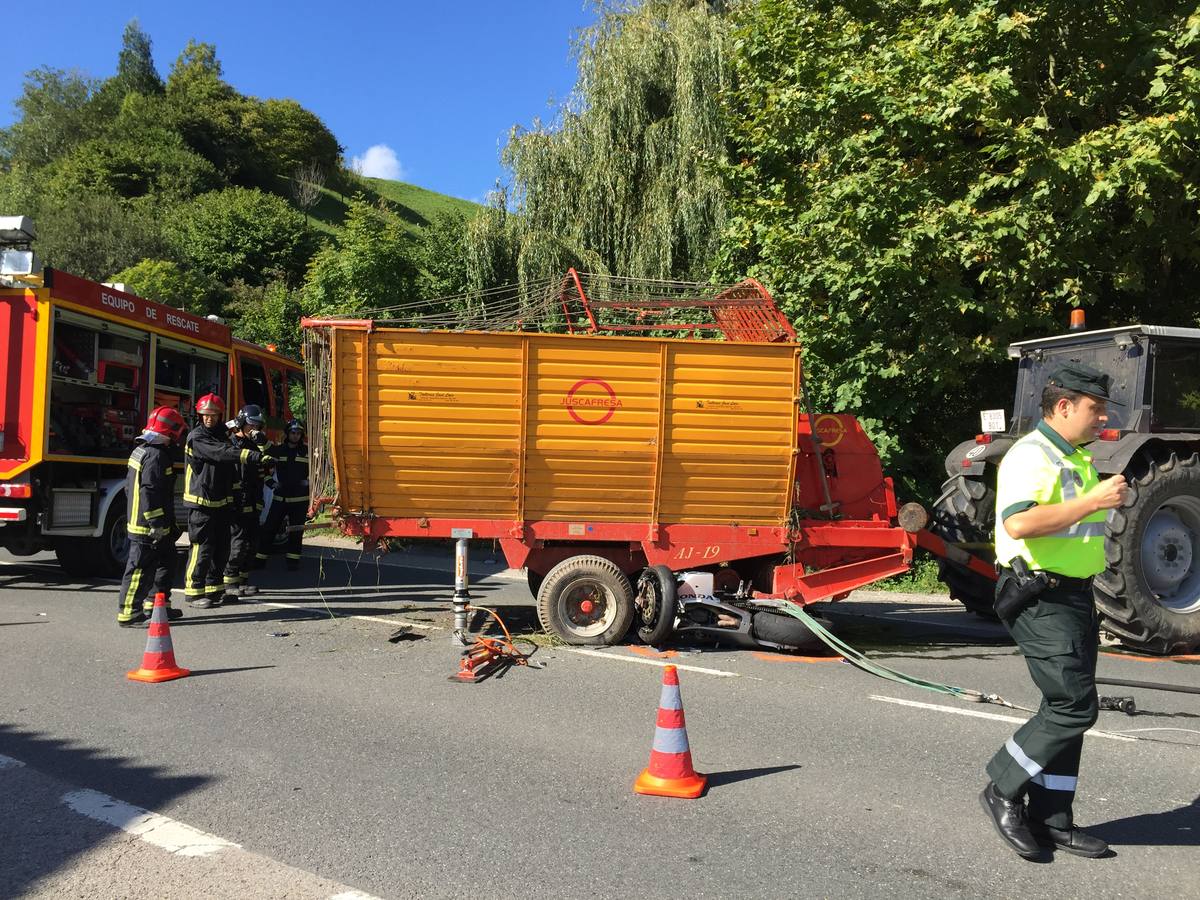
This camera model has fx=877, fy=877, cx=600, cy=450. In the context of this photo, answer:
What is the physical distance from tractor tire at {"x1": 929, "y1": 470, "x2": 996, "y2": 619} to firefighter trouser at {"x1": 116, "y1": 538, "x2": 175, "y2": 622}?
682 centimetres

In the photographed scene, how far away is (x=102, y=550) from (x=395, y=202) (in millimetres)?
63800

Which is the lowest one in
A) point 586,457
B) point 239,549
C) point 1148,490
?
point 239,549

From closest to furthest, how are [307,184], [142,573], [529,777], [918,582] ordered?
1. [529,777]
2. [142,573]
3. [918,582]
4. [307,184]

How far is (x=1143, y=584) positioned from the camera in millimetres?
6832

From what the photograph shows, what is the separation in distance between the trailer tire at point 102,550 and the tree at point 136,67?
2757 inches

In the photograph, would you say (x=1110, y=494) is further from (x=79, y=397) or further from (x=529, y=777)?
(x=79, y=397)

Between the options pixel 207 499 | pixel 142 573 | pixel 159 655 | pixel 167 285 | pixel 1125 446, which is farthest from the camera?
pixel 167 285

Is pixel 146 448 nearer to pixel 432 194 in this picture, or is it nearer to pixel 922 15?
pixel 922 15

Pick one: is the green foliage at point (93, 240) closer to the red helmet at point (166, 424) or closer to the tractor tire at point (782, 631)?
the red helmet at point (166, 424)

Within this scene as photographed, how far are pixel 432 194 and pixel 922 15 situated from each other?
7686 centimetres

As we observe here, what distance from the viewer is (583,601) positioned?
699 centimetres

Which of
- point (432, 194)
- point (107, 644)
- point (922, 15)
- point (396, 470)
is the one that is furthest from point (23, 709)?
point (432, 194)

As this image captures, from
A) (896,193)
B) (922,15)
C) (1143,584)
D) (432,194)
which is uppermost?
(432,194)

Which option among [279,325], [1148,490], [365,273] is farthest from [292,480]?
[279,325]
